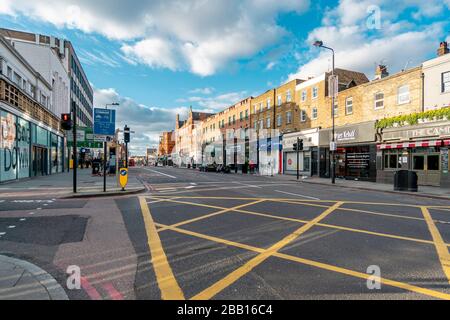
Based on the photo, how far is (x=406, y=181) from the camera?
51.4 feet

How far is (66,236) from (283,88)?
115 feet

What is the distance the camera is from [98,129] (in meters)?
14.3

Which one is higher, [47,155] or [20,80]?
[20,80]

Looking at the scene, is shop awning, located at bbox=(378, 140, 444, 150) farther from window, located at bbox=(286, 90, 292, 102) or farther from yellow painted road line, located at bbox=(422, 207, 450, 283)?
window, located at bbox=(286, 90, 292, 102)

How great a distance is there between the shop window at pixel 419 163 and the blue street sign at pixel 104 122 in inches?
831

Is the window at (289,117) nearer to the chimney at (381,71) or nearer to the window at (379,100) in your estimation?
the chimney at (381,71)

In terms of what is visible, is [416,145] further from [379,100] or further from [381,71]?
[381,71]

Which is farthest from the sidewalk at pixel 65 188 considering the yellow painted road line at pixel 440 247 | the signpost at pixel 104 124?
the yellow painted road line at pixel 440 247

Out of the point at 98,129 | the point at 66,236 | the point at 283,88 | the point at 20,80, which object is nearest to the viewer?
the point at 66,236

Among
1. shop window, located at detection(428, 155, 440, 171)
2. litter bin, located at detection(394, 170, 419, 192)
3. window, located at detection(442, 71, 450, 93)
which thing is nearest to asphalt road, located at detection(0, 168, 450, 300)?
litter bin, located at detection(394, 170, 419, 192)

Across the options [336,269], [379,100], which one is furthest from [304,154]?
[336,269]

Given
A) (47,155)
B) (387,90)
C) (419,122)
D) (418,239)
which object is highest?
(387,90)

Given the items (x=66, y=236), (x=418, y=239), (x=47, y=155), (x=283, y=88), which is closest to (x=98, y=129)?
(x=66, y=236)
